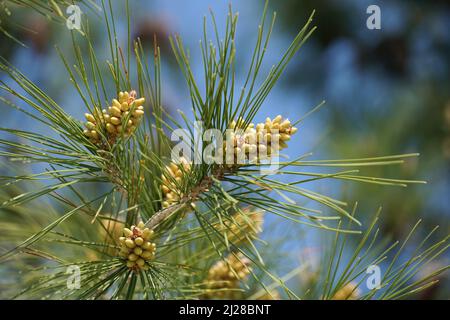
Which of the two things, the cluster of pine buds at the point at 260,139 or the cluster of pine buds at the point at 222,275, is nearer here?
the cluster of pine buds at the point at 260,139

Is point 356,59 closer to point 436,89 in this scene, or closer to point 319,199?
point 436,89

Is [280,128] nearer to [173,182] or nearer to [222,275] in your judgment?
[173,182]

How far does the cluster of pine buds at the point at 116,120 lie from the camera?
0.68 meters

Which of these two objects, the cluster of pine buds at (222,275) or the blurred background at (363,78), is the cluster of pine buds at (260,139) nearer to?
the cluster of pine buds at (222,275)

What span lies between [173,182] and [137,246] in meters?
0.08

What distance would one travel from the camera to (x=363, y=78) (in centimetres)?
254

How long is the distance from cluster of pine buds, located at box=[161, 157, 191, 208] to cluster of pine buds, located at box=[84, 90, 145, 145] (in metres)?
0.06

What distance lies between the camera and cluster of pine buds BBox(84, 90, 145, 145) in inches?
26.9

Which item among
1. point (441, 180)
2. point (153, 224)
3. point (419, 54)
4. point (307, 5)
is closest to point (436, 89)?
point (419, 54)

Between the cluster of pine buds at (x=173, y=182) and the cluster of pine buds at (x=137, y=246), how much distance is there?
0.05 m

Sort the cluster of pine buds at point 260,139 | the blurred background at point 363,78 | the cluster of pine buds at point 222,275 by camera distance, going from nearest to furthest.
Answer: the cluster of pine buds at point 260,139 < the cluster of pine buds at point 222,275 < the blurred background at point 363,78

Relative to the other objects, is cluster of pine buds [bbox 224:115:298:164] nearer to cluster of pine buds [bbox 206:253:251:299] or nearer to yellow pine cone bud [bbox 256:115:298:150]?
yellow pine cone bud [bbox 256:115:298:150]

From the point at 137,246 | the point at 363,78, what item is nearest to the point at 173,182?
the point at 137,246

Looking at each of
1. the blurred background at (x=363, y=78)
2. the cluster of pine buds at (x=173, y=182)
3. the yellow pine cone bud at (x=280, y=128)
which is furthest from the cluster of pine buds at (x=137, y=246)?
the blurred background at (x=363, y=78)
